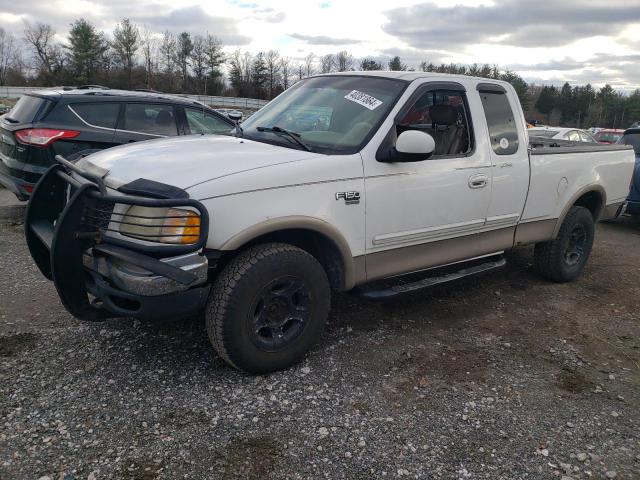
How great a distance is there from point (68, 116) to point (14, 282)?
2.54m

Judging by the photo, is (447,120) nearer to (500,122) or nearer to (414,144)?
(500,122)

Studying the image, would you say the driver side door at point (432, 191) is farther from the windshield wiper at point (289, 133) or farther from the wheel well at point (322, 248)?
the windshield wiper at point (289, 133)

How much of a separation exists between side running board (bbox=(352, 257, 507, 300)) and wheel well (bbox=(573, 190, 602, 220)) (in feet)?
4.94

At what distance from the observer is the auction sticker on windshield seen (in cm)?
388

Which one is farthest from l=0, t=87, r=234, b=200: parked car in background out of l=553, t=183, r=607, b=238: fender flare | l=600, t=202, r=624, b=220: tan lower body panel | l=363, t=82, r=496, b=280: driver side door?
l=600, t=202, r=624, b=220: tan lower body panel

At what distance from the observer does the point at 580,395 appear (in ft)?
11.2

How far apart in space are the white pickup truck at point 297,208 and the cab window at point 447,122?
12mm

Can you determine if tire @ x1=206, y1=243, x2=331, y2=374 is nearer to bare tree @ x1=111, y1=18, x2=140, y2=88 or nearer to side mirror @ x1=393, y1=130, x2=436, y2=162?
side mirror @ x1=393, y1=130, x2=436, y2=162

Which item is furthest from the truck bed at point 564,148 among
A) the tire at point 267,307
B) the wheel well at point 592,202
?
the tire at point 267,307

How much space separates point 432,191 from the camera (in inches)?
155

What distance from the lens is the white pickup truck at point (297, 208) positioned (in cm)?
290

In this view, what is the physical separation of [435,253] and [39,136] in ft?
16.0

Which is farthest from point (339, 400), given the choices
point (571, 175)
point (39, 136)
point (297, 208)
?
point (39, 136)

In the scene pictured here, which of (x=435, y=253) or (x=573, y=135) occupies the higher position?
(x=573, y=135)
